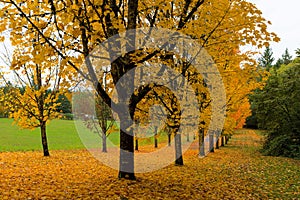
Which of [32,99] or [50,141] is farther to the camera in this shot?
[50,141]

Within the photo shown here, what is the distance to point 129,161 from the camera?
23.2ft

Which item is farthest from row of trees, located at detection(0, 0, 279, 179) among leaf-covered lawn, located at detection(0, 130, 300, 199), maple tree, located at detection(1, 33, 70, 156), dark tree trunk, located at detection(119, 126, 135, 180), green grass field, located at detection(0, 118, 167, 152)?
maple tree, located at detection(1, 33, 70, 156)

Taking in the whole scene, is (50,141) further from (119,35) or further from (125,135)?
(119,35)

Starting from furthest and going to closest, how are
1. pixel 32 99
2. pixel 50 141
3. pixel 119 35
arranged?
1. pixel 50 141
2. pixel 32 99
3. pixel 119 35

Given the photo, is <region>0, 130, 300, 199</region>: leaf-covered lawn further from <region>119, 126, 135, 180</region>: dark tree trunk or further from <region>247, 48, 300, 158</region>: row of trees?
<region>247, 48, 300, 158</region>: row of trees

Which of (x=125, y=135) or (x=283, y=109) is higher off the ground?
(x=283, y=109)

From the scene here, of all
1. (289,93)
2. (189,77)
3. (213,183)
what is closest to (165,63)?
(189,77)

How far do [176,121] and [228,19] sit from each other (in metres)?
3.86

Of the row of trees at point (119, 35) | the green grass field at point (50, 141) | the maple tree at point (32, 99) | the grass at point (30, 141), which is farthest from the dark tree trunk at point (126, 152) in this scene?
the grass at point (30, 141)

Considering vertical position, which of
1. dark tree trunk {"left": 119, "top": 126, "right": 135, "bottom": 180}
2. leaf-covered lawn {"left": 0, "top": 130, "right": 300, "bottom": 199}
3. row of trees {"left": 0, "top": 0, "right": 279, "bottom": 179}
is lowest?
leaf-covered lawn {"left": 0, "top": 130, "right": 300, "bottom": 199}

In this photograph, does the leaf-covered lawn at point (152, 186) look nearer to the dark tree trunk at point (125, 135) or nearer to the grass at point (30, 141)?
the dark tree trunk at point (125, 135)

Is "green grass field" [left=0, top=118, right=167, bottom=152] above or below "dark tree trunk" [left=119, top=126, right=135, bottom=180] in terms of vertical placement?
below

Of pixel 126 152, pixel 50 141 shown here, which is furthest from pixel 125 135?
pixel 50 141

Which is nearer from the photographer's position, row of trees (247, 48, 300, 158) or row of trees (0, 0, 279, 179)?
row of trees (0, 0, 279, 179)
